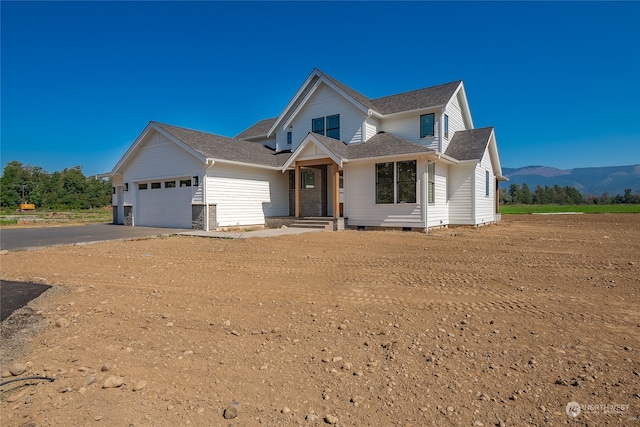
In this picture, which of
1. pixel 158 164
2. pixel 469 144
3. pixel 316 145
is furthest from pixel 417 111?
pixel 158 164

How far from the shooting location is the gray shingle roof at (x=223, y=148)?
16.6 m

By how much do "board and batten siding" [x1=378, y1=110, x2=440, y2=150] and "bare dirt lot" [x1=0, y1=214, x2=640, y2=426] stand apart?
11374mm

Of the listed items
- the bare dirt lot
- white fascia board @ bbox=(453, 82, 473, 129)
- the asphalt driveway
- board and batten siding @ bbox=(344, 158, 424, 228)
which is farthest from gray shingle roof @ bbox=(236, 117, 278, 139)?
the bare dirt lot

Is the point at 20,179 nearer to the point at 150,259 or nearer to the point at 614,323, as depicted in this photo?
the point at 150,259

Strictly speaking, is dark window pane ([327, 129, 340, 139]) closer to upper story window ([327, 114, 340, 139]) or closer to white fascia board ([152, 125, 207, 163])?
upper story window ([327, 114, 340, 139])

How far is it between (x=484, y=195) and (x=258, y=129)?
15.3 metres

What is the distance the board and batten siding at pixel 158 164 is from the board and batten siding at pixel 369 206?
6968 mm

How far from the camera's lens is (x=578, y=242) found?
423 inches

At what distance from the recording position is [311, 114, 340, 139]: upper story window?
18859mm

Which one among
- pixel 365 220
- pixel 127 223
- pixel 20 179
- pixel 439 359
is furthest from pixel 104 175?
pixel 20 179

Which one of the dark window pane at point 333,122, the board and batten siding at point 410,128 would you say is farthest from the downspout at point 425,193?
the dark window pane at point 333,122

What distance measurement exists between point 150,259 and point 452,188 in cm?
1446

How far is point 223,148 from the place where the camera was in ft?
58.7

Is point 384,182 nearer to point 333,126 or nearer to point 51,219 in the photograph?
point 333,126
